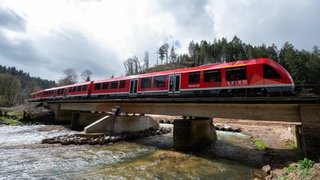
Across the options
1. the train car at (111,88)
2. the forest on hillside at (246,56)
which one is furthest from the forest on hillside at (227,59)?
the train car at (111,88)

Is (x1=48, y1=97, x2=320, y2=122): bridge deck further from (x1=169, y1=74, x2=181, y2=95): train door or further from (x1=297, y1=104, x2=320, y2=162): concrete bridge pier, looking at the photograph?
(x1=169, y1=74, x2=181, y2=95): train door

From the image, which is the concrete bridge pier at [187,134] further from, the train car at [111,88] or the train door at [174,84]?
the train car at [111,88]

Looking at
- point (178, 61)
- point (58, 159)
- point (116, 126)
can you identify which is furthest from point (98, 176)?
point (178, 61)

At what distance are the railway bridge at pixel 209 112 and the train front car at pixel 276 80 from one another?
117 cm

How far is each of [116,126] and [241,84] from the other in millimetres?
16593

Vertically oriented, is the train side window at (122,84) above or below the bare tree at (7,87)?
below

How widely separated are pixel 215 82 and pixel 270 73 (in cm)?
420

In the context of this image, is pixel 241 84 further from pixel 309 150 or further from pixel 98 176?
pixel 98 176

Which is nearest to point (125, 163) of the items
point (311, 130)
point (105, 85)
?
point (311, 130)

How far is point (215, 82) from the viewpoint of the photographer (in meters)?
16.8

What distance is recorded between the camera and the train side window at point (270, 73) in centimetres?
1396

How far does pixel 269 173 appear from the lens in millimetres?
11148

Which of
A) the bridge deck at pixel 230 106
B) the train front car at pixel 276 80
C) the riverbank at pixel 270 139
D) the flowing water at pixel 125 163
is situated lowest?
the flowing water at pixel 125 163

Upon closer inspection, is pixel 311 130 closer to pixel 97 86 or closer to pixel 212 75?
pixel 212 75
